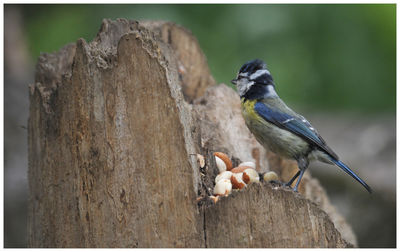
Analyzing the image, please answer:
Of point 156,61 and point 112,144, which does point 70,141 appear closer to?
point 112,144

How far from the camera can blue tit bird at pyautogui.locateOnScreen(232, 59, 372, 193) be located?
3488 mm

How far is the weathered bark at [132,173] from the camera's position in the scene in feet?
8.75

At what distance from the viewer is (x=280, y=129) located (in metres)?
3.50

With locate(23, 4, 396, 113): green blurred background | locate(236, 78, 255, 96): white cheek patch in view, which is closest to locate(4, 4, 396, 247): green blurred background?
locate(23, 4, 396, 113): green blurred background

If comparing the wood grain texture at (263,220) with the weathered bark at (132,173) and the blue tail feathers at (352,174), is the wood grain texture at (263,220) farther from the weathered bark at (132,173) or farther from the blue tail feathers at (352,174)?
the blue tail feathers at (352,174)

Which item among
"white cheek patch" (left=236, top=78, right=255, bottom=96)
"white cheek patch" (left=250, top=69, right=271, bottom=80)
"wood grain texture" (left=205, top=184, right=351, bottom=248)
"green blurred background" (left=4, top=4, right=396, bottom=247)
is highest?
"green blurred background" (left=4, top=4, right=396, bottom=247)

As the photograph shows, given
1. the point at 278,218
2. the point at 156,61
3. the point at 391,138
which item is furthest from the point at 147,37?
the point at 391,138

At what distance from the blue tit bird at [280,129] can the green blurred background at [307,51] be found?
248 cm

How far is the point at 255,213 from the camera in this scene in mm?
2662

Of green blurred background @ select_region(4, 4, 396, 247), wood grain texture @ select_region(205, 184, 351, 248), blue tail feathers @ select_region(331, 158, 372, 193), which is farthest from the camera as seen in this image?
green blurred background @ select_region(4, 4, 396, 247)

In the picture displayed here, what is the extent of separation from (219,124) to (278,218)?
140cm

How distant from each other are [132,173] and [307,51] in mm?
4333

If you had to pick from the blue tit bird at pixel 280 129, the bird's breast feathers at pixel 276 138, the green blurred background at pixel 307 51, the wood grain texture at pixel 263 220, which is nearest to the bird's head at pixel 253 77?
the blue tit bird at pixel 280 129

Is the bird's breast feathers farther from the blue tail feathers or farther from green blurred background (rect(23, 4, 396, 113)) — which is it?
green blurred background (rect(23, 4, 396, 113))
